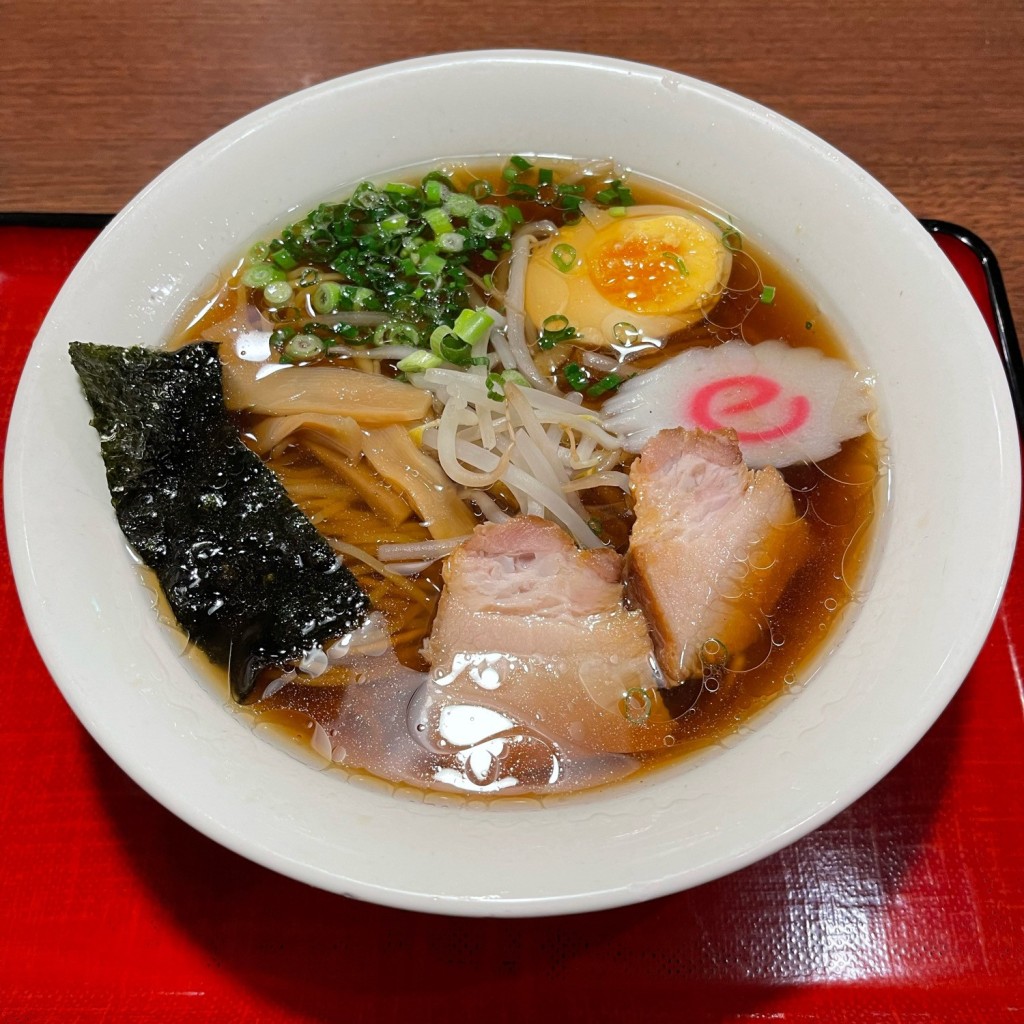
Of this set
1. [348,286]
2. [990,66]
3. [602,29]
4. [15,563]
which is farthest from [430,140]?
[990,66]

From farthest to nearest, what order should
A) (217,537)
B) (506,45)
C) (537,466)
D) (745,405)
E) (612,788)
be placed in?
(506,45) < (745,405) < (537,466) < (217,537) < (612,788)

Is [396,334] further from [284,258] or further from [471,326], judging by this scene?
[284,258]

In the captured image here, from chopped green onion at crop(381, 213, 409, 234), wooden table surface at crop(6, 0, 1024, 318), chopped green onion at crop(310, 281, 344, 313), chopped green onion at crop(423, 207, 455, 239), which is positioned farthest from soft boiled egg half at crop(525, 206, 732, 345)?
wooden table surface at crop(6, 0, 1024, 318)

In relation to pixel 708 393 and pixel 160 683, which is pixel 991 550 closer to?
pixel 708 393

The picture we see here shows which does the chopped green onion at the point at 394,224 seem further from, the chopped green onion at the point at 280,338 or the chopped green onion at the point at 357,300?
the chopped green onion at the point at 280,338

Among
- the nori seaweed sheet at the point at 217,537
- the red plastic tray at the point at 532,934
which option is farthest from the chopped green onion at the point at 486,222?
the red plastic tray at the point at 532,934

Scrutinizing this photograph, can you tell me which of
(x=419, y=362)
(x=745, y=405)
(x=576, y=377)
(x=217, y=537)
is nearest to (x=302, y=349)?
(x=419, y=362)

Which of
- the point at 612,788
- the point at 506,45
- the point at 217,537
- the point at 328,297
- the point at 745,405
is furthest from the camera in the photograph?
the point at 506,45
